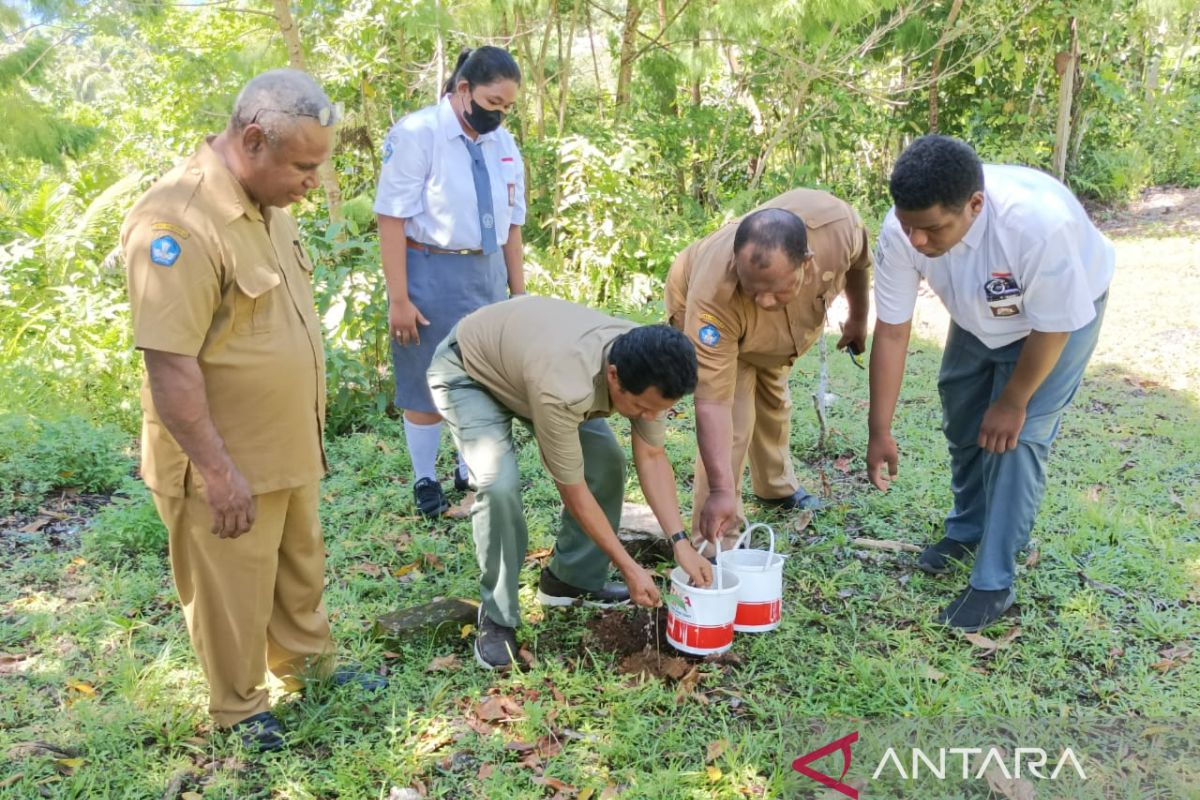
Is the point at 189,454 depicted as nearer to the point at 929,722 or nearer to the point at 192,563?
the point at 192,563

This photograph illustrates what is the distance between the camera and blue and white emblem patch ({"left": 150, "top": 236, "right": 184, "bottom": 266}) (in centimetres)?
218

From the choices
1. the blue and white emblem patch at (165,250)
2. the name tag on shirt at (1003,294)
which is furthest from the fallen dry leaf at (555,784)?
the name tag on shirt at (1003,294)

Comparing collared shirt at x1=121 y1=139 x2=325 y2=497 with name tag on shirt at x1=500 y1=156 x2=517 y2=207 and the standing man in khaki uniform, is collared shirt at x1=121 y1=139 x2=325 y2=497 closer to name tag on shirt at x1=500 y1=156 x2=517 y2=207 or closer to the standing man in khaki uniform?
the standing man in khaki uniform

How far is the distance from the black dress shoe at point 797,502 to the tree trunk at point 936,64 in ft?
21.4

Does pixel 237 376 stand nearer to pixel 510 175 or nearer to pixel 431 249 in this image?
pixel 431 249

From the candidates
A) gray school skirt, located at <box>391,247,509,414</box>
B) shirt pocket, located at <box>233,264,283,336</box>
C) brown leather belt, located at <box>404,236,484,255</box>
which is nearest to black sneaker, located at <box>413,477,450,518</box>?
gray school skirt, located at <box>391,247,509,414</box>

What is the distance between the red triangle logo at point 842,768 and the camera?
265 centimetres

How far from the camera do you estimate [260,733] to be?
275 cm

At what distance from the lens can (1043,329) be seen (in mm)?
3049

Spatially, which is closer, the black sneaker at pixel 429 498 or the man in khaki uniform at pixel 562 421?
the man in khaki uniform at pixel 562 421

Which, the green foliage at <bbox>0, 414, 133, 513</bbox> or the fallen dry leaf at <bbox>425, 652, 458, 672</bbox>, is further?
the green foliage at <bbox>0, 414, 133, 513</bbox>

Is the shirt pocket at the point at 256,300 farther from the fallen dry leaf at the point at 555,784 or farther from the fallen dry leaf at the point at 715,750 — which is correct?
the fallen dry leaf at the point at 715,750

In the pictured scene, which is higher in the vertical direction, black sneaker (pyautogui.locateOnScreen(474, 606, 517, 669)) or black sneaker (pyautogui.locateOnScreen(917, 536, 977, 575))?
black sneaker (pyautogui.locateOnScreen(474, 606, 517, 669))

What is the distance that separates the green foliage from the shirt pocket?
2953 millimetres
